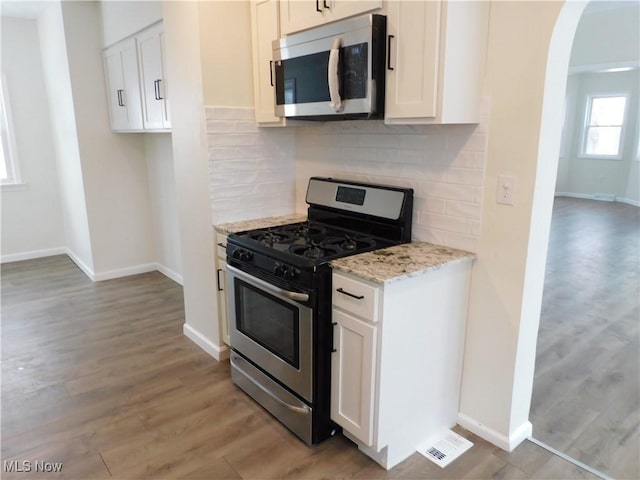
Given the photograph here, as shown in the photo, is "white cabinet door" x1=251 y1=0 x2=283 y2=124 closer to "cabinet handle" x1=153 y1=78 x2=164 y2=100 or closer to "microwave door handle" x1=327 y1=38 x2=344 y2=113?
"microwave door handle" x1=327 y1=38 x2=344 y2=113

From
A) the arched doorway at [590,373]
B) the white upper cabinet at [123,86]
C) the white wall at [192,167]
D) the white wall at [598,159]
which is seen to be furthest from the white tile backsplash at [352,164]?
the white wall at [598,159]

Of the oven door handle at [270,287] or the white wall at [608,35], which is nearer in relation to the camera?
the oven door handle at [270,287]

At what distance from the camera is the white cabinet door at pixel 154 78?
3377mm

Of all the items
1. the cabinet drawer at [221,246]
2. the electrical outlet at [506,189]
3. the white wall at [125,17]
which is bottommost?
the cabinet drawer at [221,246]

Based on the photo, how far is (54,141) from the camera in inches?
206

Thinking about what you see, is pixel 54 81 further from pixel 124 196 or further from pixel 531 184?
pixel 531 184

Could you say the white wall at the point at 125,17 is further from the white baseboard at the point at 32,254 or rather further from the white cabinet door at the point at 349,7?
the white baseboard at the point at 32,254

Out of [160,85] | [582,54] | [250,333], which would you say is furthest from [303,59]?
[582,54]

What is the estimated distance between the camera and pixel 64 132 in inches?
186

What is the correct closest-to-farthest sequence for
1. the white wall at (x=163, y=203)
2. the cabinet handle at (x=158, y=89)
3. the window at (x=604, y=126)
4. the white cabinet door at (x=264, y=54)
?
the white cabinet door at (x=264, y=54)
the cabinet handle at (x=158, y=89)
the white wall at (x=163, y=203)
the window at (x=604, y=126)

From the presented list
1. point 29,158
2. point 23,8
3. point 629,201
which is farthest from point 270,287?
point 629,201

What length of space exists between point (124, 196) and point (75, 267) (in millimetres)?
1127

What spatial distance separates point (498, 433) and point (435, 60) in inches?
67.9

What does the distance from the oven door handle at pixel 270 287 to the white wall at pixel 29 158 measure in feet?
13.1
